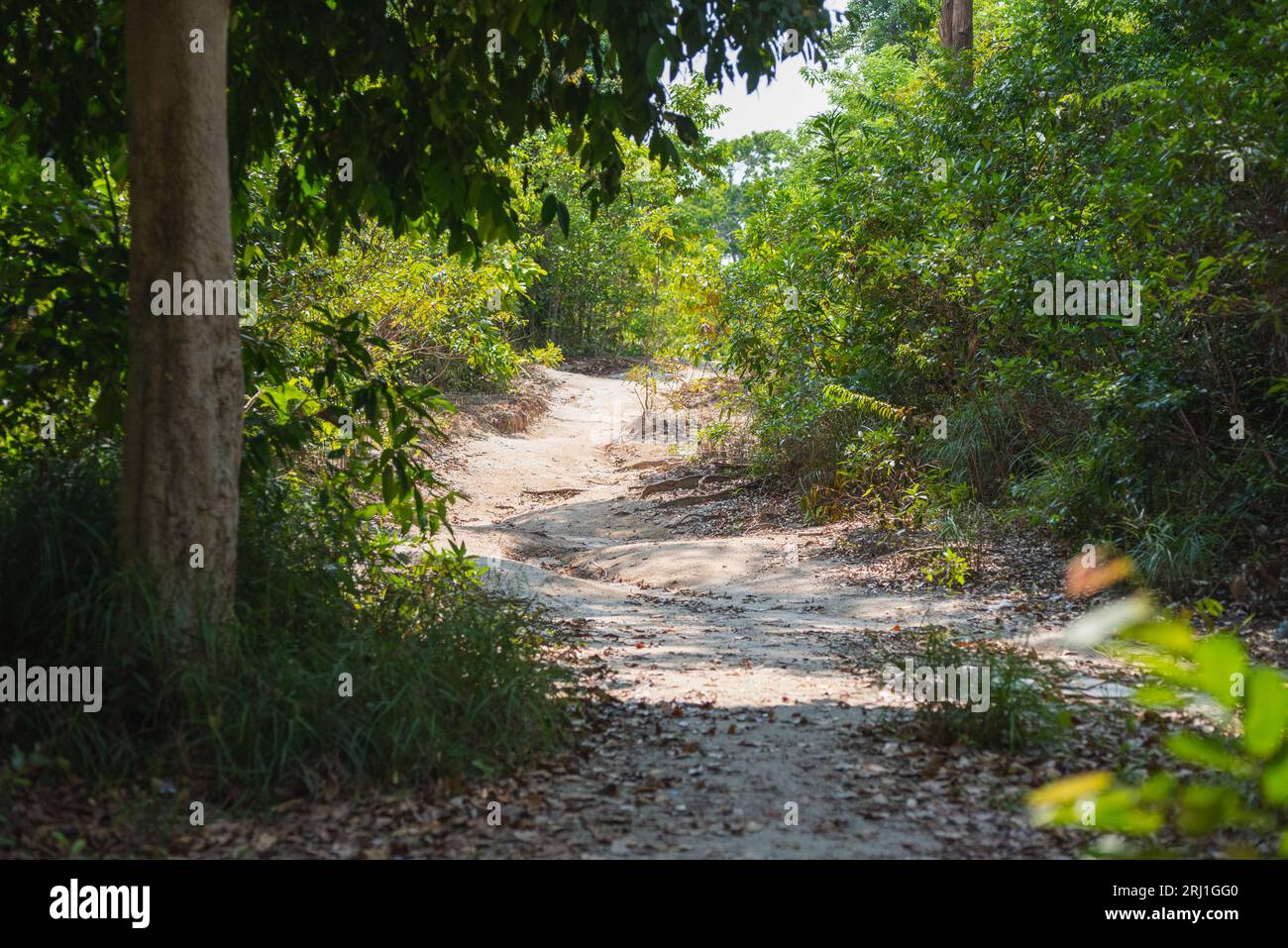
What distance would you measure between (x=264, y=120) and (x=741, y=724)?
4.23 metres

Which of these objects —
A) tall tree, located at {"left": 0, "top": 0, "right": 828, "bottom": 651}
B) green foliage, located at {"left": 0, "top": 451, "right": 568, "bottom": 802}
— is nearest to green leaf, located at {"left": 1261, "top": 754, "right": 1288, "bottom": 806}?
green foliage, located at {"left": 0, "top": 451, "right": 568, "bottom": 802}

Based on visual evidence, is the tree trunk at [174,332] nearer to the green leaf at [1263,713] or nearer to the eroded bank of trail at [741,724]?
the eroded bank of trail at [741,724]

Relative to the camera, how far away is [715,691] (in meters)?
5.75

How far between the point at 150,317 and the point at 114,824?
6.55ft

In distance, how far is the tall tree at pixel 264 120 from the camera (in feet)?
14.1

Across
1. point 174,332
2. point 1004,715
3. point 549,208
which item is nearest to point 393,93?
point 549,208

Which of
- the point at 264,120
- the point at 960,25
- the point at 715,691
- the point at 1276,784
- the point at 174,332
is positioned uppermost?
the point at 960,25

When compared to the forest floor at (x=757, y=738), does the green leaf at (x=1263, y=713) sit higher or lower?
higher

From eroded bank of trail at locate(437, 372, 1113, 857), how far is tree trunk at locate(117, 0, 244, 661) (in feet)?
5.55

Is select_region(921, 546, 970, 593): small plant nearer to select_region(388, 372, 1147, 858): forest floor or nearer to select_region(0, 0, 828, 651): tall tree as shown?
select_region(388, 372, 1147, 858): forest floor

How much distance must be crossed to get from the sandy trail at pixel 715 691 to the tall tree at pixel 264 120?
192cm

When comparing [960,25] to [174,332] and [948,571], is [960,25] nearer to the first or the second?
[948,571]

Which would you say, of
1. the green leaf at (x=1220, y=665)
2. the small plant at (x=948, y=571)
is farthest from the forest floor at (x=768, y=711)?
the green leaf at (x=1220, y=665)

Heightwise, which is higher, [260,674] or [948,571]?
[260,674]
